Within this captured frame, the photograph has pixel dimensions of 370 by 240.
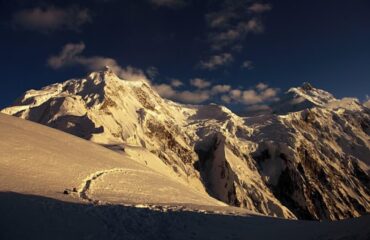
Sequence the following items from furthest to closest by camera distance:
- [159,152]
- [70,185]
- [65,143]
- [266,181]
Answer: [266,181] → [159,152] → [65,143] → [70,185]

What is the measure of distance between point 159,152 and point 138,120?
71.0ft

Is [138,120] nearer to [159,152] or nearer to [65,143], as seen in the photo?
[159,152]

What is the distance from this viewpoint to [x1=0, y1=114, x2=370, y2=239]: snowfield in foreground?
22547 millimetres

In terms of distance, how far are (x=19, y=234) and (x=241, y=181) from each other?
16009 cm

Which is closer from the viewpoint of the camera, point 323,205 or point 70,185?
point 70,185

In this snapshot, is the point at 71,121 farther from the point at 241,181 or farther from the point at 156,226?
the point at 156,226

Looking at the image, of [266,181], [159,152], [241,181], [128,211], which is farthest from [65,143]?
[266,181]

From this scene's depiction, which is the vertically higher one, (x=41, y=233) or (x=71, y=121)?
(x=71, y=121)

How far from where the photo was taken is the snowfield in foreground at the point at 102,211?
22547 millimetres

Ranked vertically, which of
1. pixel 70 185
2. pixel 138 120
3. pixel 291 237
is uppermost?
pixel 138 120

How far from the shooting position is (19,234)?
68.3 feet

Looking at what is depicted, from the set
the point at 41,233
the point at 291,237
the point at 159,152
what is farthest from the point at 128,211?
the point at 159,152

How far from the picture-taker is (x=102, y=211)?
25.5 meters

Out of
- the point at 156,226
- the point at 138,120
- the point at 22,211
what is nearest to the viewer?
the point at 22,211
